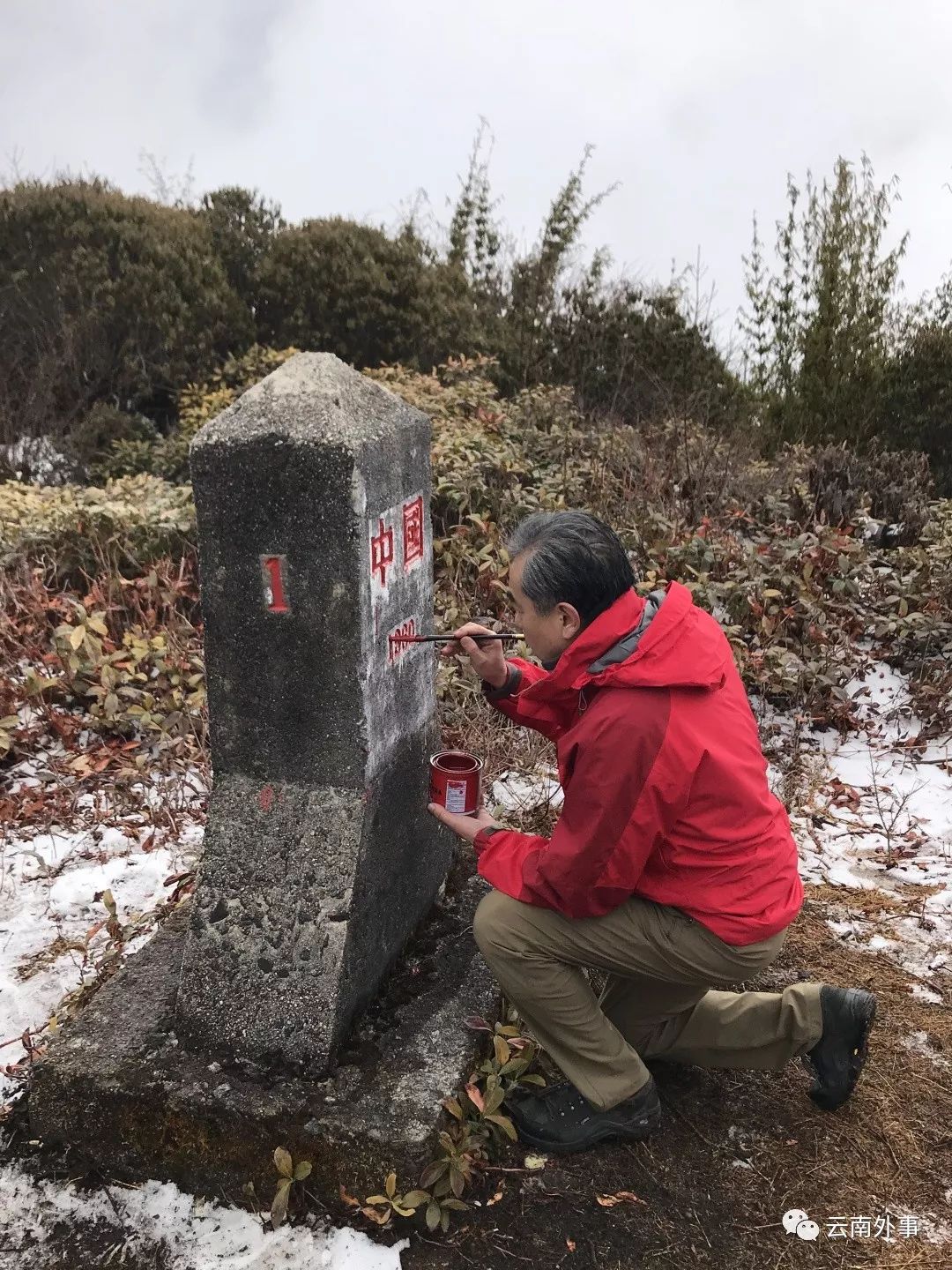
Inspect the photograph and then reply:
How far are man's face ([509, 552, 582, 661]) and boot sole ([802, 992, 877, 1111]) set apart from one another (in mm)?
1160

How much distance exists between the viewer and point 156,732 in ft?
14.3

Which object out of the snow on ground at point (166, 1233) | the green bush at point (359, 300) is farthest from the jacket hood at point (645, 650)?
the green bush at point (359, 300)

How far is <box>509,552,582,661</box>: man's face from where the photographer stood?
2.23m

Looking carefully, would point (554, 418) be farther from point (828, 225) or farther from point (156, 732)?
point (156, 732)

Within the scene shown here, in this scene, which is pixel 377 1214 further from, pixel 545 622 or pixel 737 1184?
pixel 545 622

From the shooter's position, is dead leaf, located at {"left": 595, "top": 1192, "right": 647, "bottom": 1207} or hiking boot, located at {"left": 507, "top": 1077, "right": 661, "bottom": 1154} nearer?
dead leaf, located at {"left": 595, "top": 1192, "right": 647, "bottom": 1207}

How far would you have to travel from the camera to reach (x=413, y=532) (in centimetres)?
256

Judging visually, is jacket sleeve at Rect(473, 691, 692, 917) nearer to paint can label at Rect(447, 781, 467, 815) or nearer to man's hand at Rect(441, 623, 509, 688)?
paint can label at Rect(447, 781, 467, 815)

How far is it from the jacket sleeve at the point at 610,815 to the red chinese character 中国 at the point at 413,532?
2.22ft

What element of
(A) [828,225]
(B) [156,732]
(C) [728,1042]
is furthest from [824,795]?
Answer: (A) [828,225]

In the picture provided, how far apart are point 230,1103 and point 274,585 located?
3.79 ft

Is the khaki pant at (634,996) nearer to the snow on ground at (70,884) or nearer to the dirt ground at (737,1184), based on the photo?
the dirt ground at (737,1184)

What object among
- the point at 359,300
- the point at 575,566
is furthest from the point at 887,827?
the point at 359,300

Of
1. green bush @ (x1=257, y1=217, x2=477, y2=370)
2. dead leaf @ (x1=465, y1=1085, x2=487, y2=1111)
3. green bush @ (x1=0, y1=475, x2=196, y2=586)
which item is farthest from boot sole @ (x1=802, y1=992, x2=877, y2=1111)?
green bush @ (x1=257, y1=217, x2=477, y2=370)
